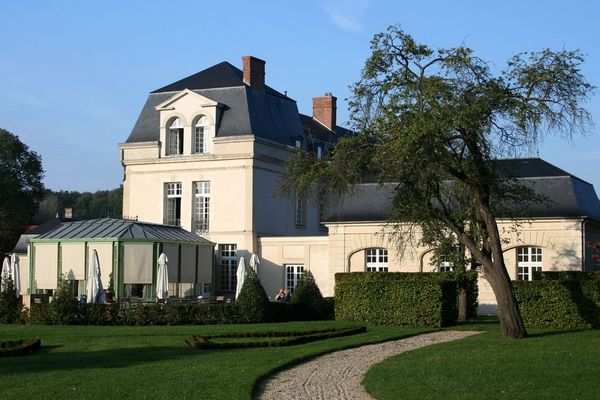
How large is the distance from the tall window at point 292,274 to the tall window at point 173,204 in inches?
238

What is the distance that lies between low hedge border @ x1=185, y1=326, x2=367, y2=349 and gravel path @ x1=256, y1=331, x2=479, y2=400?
1.54 meters

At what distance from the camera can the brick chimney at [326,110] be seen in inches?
2108

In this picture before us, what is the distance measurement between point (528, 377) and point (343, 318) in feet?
46.8

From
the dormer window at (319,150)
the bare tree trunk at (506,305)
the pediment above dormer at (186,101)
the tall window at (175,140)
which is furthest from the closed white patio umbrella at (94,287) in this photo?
the dormer window at (319,150)

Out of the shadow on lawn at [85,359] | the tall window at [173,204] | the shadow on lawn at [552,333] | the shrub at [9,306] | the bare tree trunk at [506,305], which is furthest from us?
the tall window at [173,204]

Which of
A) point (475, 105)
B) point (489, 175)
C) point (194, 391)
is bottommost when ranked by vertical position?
point (194, 391)

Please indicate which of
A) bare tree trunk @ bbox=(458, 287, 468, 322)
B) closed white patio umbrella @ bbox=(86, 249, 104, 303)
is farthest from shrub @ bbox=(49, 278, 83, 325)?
bare tree trunk @ bbox=(458, 287, 468, 322)

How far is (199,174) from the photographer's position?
44625mm

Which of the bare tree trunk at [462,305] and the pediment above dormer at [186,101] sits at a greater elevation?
the pediment above dormer at [186,101]

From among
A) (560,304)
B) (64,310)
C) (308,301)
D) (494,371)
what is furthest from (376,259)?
(494,371)

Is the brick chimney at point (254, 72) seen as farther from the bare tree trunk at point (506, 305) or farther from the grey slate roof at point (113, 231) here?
the bare tree trunk at point (506, 305)

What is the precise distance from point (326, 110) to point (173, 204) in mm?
12001

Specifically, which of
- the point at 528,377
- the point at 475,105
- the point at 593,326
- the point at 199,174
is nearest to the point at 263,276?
the point at 199,174

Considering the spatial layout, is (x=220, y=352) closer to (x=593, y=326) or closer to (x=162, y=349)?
(x=162, y=349)
